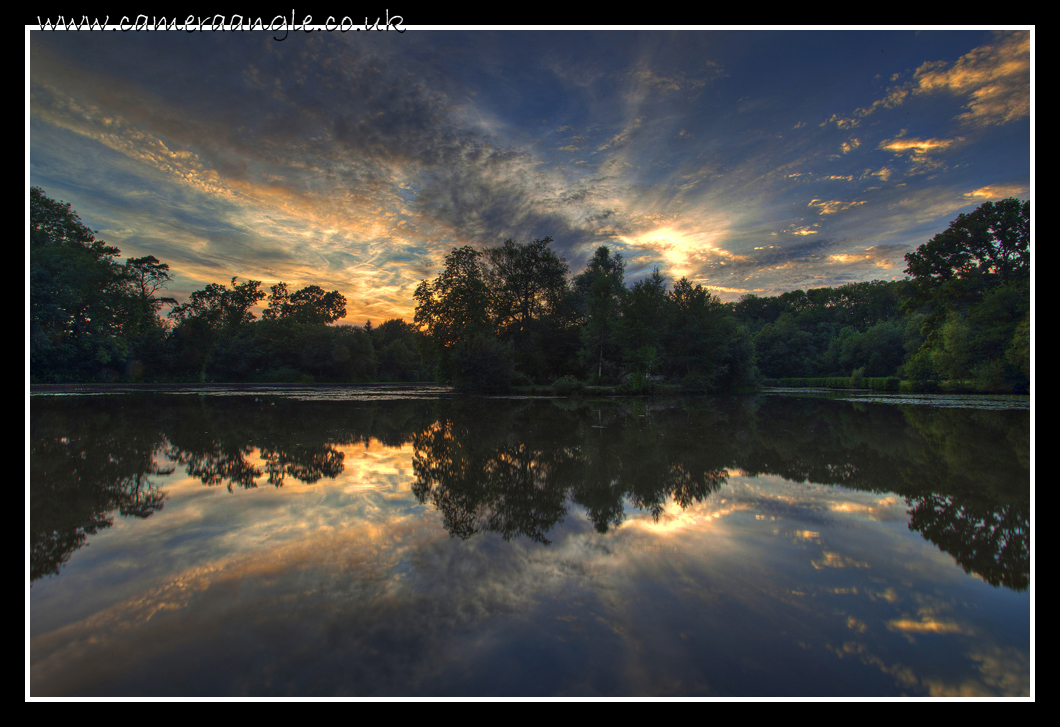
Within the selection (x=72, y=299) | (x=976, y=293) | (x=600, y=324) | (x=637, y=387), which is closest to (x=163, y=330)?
(x=72, y=299)

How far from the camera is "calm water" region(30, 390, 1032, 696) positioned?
235cm

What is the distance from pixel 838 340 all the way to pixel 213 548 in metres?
78.4

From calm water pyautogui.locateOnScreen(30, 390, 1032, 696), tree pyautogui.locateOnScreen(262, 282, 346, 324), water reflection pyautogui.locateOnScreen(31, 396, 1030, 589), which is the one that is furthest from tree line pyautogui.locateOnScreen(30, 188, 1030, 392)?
calm water pyautogui.locateOnScreen(30, 390, 1032, 696)

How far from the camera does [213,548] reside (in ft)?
13.1

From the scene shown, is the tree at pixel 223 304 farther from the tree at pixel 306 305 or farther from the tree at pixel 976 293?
the tree at pixel 976 293

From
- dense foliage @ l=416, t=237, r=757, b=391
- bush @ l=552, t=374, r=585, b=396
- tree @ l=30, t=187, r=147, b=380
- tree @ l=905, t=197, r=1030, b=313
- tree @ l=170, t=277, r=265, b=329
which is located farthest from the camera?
tree @ l=170, t=277, r=265, b=329

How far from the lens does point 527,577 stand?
3500mm

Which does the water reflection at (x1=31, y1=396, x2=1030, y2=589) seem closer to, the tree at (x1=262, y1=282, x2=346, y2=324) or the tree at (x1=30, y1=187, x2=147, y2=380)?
the tree at (x1=30, y1=187, x2=147, y2=380)

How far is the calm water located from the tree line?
24.6 m

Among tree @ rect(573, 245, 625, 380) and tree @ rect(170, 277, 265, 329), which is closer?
tree @ rect(573, 245, 625, 380)

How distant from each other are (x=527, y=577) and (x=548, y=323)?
118 ft

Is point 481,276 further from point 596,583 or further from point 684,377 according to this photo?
point 596,583

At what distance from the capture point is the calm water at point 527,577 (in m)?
2.35

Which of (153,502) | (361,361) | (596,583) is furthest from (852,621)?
(361,361)
